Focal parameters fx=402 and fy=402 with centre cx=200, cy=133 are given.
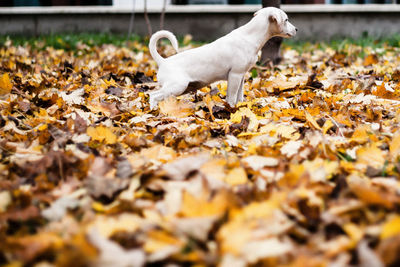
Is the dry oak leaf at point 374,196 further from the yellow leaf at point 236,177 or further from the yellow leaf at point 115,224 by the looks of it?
the yellow leaf at point 115,224

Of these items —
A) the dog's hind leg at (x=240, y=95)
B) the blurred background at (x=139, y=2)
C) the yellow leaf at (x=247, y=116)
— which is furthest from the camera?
the blurred background at (x=139, y=2)

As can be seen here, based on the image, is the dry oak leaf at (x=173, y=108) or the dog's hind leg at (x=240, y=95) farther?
the dog's hind leg at (x=240, y=95)

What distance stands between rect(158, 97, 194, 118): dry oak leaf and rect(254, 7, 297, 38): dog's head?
2.58 feet

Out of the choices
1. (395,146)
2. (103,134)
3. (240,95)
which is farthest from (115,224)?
(240,95)

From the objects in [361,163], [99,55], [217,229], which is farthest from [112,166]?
[99,55]

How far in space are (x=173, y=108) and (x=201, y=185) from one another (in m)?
1.29

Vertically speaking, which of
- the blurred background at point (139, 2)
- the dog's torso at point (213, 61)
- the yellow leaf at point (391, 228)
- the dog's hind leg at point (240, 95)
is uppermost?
the blurred background at point (139, 2)

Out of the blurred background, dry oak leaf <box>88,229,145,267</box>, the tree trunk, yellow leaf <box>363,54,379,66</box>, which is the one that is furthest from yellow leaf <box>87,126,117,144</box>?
the blurred background

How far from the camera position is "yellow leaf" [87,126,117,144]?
185cm

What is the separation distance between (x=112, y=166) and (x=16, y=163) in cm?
42

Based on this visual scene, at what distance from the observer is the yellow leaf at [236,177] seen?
138 cm

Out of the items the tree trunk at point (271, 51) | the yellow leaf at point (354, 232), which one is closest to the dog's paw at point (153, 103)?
the yellow leaf at point (354, 232)

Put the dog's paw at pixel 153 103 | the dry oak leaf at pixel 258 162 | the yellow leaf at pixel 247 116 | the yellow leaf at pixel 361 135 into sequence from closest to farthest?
the dry oak leaf at pixel 258 162
the yellow leaf at pixel 361 135
the yellow leaf at pixel 247 116
the dog's paw at pixel 153 103

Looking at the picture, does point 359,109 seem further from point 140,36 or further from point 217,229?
point 140,36
